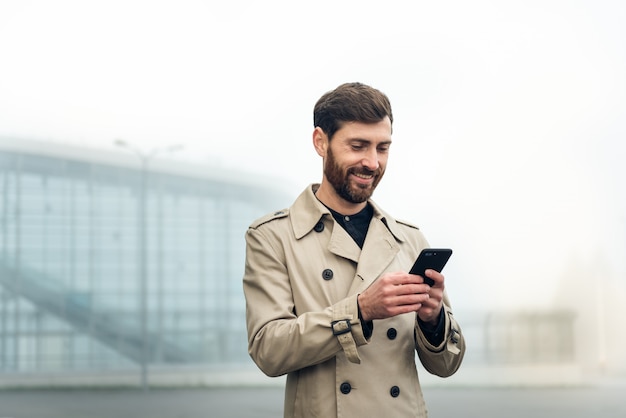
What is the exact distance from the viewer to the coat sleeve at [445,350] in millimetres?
2055

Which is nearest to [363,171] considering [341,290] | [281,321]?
[341,290]

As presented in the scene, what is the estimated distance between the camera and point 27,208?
30.0 ft

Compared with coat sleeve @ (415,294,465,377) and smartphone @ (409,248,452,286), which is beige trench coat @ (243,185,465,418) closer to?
coat sleeve @ (415,294,465,377)

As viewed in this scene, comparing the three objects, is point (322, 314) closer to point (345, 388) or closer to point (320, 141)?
point (345, 388)

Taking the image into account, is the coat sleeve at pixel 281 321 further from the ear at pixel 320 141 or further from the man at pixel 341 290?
the ear at pixel 320 141

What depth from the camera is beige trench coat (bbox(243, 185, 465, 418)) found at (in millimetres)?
1975

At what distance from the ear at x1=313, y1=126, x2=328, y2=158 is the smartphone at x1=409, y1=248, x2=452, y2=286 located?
455 millimetres

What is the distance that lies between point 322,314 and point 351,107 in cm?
53

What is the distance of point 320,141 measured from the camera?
6.99ft

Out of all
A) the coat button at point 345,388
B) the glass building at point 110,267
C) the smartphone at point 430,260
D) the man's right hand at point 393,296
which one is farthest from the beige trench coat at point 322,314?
the glass building at point 110,267

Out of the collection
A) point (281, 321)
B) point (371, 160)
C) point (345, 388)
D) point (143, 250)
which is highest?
point (143, 250)

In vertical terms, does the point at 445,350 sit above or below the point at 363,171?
below

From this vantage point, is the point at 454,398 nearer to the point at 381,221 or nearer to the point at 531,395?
the point at 531,395

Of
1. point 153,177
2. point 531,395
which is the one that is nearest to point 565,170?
point 531,395
